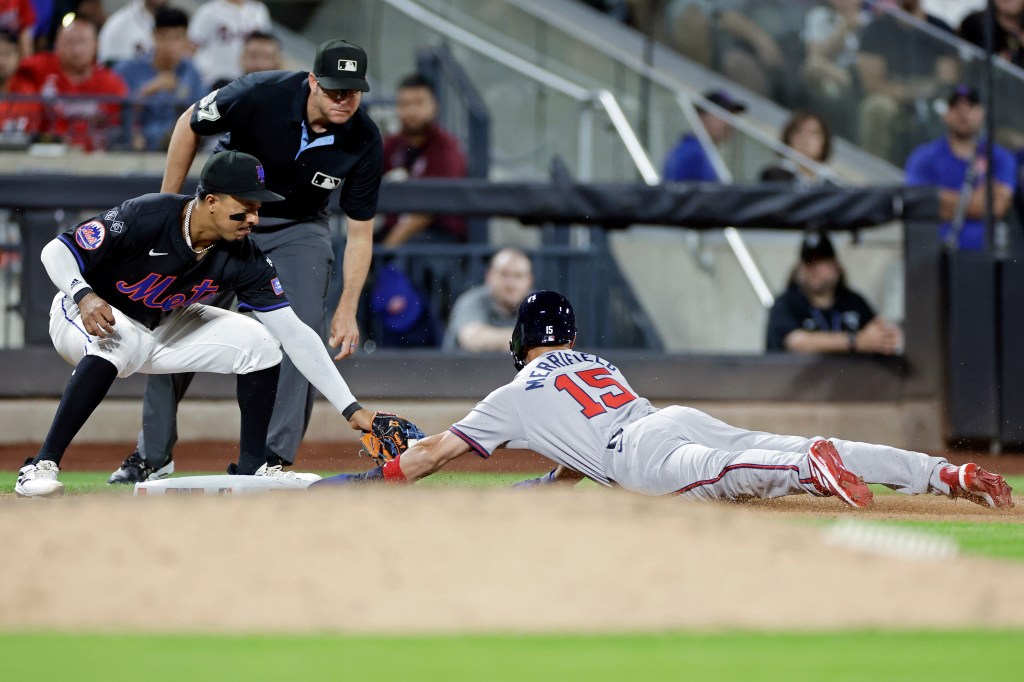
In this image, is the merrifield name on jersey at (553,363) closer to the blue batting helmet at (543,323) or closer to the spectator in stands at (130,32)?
the blue batting helmet at (543,323)

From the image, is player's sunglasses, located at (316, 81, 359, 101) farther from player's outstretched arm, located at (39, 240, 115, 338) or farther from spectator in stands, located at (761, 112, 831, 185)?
spectator in stands, located at (761, 112, 831, 185)

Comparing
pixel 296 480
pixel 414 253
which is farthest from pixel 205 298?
pixel 414 253

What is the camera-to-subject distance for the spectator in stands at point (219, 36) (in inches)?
472

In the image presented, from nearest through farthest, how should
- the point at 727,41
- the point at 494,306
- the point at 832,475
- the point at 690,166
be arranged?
the point at 832,475
the point at 494,306
the point at 690,166
the point at 727,41

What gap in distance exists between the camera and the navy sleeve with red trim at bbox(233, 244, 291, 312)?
6.56 meters

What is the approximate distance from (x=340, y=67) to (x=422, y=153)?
167 inches

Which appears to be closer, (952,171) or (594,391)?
(594,391)

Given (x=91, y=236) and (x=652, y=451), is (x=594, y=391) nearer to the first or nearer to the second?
(x=652, y=451)

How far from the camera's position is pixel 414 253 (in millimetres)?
9914

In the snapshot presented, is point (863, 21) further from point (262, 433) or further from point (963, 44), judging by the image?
point (262, 433)

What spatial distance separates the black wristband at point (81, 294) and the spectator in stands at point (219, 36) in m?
6.18

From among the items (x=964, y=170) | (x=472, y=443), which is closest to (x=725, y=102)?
(x=964, y=170)

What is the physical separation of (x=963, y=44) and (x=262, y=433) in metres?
7.95

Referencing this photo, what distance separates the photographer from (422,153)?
10734 mm
